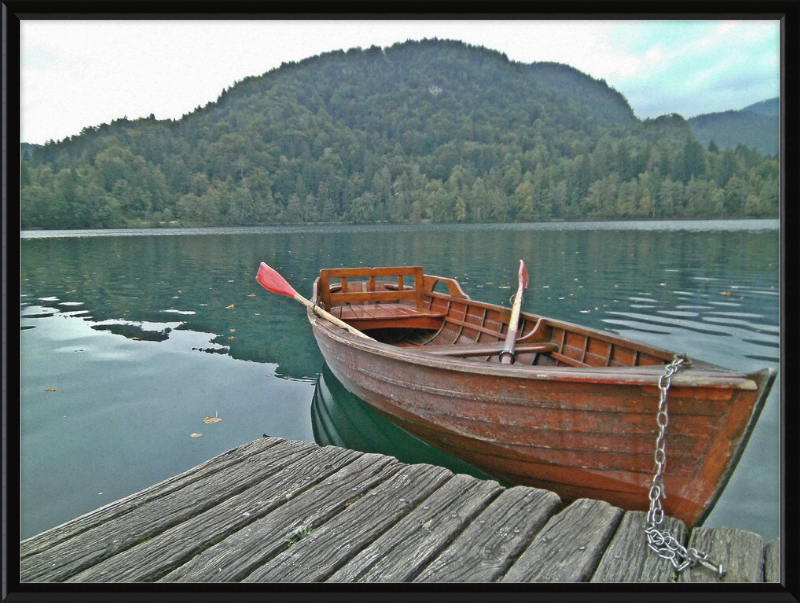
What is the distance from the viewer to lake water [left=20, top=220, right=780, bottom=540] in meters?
5.44

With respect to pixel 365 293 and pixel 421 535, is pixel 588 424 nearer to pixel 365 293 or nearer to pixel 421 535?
pixel 421 535

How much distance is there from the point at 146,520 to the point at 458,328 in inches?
230

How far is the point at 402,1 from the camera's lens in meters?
1.55

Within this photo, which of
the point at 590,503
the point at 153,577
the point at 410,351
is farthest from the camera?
the point at 410,351

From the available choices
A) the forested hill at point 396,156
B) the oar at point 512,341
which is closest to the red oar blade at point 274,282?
the oar at point 512,341

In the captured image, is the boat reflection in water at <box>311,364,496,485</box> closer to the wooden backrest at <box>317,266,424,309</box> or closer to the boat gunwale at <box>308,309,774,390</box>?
A: the boat gunwale at <box>308,309,774,390</box>

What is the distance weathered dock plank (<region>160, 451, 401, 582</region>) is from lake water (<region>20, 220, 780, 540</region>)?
772mm

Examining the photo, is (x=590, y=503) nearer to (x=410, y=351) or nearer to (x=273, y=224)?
(x=410, y=351)

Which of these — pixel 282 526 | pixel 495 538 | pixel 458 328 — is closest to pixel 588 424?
pixel 495 538

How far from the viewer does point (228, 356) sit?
10266 mm

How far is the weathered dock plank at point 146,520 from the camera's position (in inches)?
93.0

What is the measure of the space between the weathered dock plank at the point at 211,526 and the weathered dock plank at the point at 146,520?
52 millimetres

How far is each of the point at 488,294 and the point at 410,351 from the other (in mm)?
11618
